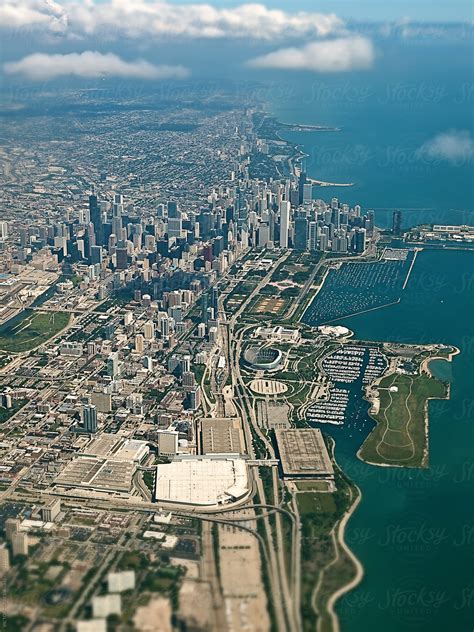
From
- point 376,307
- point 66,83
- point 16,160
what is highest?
point 66,83

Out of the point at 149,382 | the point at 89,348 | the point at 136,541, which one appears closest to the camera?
the point at 136,541

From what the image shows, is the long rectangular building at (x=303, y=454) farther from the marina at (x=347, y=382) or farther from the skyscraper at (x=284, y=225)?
the skyscraper at (x=284, y=225)

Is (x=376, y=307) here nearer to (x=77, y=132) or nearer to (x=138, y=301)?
(x=138, y=301)

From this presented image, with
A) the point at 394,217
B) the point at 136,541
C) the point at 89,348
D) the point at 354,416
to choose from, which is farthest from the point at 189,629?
the point at 394,217

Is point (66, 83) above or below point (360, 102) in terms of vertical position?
above

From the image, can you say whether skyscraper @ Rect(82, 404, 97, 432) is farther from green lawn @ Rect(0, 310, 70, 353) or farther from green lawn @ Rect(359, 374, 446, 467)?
green lawn @ Rect(359, 374, 446, 467)

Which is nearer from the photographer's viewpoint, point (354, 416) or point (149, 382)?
point (354, 416)

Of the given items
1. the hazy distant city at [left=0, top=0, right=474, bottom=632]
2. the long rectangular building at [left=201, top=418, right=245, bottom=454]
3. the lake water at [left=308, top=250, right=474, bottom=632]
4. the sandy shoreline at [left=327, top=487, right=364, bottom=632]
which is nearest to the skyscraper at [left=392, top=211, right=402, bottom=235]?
the hazy distant city at [left=0, top=0, right=474, bottom=632]
